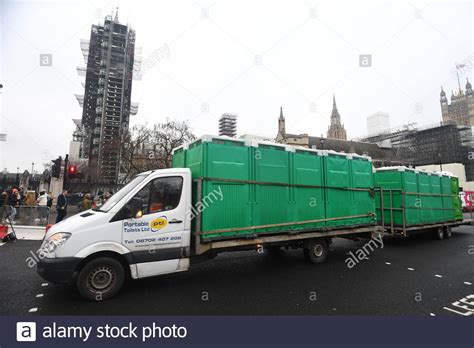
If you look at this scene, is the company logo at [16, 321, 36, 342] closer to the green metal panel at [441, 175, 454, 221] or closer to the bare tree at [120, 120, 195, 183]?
the green metal panel at [441, 175, 454, 221]

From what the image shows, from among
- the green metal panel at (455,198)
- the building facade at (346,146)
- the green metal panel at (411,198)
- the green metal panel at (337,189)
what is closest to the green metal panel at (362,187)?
the green metal panel at (337,189)

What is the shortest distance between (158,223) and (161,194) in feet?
2.00

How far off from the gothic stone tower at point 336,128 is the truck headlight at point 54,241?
98.9 meters

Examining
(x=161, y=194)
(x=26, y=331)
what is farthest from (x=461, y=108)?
(x=26, y=331)

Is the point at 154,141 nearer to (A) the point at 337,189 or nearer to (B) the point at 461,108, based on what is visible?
(A) the point at 337,189

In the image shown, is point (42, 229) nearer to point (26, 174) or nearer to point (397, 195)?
point (397, 195)

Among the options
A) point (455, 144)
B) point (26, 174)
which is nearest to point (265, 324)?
point (455, 144)

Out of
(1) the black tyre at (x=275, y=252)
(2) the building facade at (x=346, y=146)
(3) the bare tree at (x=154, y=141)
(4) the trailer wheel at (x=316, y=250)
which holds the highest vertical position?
(2) the building facade at (x=346, y=146)

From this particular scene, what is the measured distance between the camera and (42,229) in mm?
12422

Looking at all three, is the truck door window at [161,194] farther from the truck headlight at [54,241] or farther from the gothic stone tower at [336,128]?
the gothic stone tower at [336,128]

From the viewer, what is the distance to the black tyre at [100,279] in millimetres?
4480

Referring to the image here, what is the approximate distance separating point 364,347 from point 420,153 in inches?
2703

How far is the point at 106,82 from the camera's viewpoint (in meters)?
82.1
